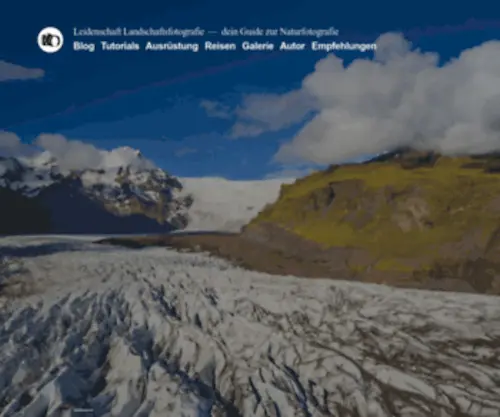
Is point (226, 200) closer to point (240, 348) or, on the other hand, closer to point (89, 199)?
point (89, 199)

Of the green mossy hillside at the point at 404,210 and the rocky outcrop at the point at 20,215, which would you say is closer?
the green mossy hillside at the point at 404,210

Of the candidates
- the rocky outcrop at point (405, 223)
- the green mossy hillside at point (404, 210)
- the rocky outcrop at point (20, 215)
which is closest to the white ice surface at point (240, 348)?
the rocky outcrop at point (405, 223)

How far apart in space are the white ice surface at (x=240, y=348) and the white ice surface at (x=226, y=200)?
73951 millimetres

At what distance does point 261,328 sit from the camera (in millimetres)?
18906

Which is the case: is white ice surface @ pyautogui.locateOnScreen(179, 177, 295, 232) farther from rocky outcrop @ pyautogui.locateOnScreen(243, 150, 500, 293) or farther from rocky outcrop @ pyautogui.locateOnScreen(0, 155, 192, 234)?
rocky outcrop @ pyautogui.locateOnScreen(243, 150, 500, 293)

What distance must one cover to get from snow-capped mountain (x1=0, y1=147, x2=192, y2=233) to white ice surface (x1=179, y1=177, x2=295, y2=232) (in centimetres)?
307

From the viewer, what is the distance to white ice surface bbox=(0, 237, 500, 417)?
551 inches

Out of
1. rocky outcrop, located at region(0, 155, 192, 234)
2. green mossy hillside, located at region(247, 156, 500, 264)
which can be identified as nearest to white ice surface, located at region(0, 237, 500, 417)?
green mossy hillside, located at region(247, 156, 500, 264)

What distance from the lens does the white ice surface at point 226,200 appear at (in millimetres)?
103188

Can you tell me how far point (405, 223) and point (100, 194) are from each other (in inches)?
3732

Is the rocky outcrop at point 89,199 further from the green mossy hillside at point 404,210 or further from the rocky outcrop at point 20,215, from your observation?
the green mossy hillside at point 404,210

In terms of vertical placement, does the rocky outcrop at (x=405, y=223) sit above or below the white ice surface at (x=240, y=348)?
above

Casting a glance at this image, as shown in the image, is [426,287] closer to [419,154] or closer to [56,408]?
[419,154]

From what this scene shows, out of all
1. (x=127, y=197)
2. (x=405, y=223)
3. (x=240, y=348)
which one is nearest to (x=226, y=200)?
(x=127, y=197)
